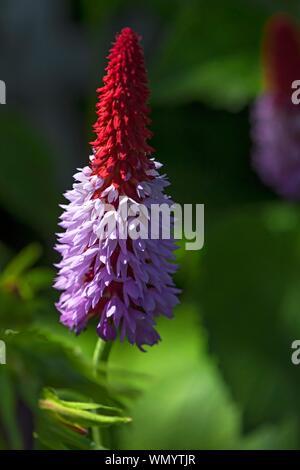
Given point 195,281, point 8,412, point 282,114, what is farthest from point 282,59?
point 8,412

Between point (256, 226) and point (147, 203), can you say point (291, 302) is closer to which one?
point (256, 226)

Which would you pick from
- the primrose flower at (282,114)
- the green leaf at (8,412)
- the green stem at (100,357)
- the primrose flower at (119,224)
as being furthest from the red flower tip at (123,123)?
the primrose flower at (282,114)

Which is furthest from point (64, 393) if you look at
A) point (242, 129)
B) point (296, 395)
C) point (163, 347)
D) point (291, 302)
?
point (242, 129)

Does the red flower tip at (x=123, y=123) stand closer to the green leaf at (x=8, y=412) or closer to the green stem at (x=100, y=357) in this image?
the green stem at (x=100, y=357)

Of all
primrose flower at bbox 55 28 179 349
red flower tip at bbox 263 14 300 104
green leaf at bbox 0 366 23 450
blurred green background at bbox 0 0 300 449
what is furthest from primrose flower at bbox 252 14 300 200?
primrose flower at bbox 55 28 179 349

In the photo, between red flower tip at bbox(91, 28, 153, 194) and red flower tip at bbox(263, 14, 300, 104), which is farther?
→ red flower tip at bbox(263, 14, 300, 104)

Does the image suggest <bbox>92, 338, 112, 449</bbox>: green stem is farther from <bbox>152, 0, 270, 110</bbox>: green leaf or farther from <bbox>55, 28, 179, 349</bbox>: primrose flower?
<bbox>152, 0, 270, 110</bbox>: green leaf

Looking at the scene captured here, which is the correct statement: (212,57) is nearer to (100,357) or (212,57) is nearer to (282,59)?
(282,59)
